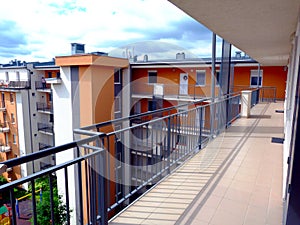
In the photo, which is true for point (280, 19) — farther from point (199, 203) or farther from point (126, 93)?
point (126, 93)

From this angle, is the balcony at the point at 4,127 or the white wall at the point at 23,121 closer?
the white wall at the point at 23,121

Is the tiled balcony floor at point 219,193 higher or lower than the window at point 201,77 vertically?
lower

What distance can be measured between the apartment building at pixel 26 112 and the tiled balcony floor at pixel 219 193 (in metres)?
14.3

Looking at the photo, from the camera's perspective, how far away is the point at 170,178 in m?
2.87

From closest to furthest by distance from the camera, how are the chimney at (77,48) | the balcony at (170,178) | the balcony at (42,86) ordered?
the balcony at (170,178) < the chimney at (77,48) < the balcony at (42,86)

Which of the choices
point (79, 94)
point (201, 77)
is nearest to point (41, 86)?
point (79, 94)

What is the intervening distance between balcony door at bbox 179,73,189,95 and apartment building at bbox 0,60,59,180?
8.96 m

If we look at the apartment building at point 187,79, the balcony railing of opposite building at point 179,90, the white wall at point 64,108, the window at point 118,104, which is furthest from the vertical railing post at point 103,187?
the balcony railing of opposite building at point 179,90

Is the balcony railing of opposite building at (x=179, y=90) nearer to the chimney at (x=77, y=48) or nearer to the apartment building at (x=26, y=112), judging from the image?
the chimney at (x=77, y=48)

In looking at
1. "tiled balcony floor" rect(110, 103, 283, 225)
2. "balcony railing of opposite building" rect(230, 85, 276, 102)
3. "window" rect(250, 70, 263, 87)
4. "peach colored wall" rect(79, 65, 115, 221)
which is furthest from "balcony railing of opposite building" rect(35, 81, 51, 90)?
"tiled balcony floor" rect(110, 103, 283, 225)

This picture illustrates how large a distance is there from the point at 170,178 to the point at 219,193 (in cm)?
65

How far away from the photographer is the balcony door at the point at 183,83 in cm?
1399

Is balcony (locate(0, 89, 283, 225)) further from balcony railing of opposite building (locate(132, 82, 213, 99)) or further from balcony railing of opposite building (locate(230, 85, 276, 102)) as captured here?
balcony railing of opposite building (locate(230, 85, 276, 102))

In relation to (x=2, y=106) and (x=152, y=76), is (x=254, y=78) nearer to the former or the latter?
(x=152, y=76)
